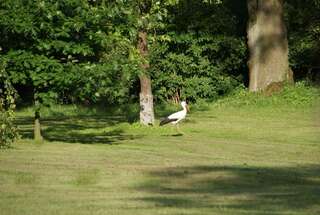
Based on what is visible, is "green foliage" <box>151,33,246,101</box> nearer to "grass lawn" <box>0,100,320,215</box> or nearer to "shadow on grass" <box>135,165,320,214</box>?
"grass lawn" <box>0,100,320,215</box>

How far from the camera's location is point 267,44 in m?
40.1

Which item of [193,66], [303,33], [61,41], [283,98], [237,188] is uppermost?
[303,33]

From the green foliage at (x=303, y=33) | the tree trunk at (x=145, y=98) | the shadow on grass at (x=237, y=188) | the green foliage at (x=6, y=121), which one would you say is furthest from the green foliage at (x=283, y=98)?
the shadow on grass at (x=237, y=188)

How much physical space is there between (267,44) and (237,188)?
26.3 meters

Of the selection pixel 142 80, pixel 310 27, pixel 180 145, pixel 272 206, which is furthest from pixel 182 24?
pixel 272 206

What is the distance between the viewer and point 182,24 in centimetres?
4191

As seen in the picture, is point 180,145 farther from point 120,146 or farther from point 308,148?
point 308,148

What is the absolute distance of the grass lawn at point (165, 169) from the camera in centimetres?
1212

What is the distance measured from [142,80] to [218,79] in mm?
13077

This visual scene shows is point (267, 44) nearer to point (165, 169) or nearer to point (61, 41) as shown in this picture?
point (61, 41)

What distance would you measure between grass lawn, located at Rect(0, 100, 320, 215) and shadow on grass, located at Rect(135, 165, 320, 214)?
15 mm

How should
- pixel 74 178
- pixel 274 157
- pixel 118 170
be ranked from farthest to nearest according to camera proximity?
1. pixel 274 157
2. pixel 118 170
3. pixel 74 178

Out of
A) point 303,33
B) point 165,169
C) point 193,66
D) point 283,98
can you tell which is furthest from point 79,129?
point 303,33

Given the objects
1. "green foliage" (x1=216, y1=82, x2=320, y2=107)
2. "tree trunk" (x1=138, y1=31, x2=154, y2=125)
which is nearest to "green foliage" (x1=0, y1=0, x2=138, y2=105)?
"tree trunk" (x1=138, y1=31, x2=154, y2=125)
